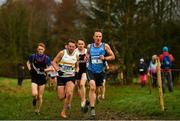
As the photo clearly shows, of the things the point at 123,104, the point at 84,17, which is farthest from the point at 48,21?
the point at 123,104

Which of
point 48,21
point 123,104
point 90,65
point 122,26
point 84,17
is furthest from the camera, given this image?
point 48,21

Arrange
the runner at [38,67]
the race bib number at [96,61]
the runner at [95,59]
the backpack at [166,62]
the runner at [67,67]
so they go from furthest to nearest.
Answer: the backpack at [166,62] < the runner at [38,67] < the runner at [67,67] < the race bib number at [96,61] < the runner at [95,59]

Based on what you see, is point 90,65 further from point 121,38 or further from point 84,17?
point 84,17

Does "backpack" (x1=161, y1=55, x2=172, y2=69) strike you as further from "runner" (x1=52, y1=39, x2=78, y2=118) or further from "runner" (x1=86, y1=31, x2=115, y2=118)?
"runner" (x1=52, y1=39, x2=78, y2=118)

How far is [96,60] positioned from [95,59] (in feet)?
0.12

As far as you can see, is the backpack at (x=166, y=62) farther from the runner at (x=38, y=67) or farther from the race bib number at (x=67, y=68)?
the race bib number at (x=67, y=68)

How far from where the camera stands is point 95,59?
12555 mm

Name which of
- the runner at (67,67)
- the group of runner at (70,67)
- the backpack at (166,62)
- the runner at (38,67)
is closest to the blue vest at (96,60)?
the group of runner at (70,67)

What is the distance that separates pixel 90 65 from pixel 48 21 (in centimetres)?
4928

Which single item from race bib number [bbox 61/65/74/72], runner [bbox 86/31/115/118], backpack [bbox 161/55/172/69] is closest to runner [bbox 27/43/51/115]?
race bib number [bbox 61/65/74/72]

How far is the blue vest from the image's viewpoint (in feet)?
40.9

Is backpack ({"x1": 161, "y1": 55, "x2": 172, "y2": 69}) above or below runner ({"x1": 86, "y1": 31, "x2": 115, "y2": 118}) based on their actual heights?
above

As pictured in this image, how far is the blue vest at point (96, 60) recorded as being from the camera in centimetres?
1248

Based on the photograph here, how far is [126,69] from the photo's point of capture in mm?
40406
